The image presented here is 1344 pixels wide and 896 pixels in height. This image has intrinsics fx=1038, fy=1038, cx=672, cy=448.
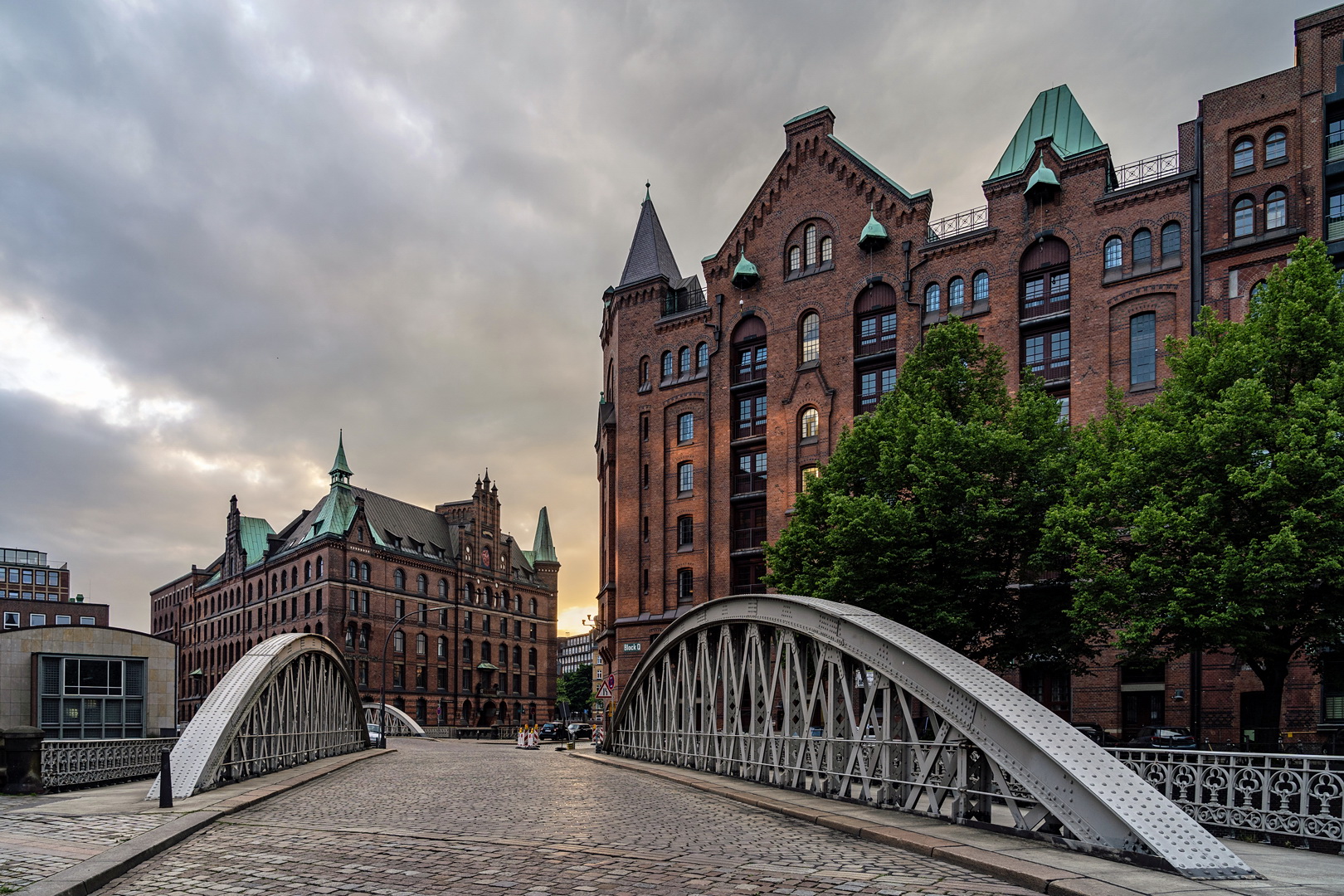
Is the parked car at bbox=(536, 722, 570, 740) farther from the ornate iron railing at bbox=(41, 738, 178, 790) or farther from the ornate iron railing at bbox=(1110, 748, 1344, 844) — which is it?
the ornate iron railing at bbox=(1110, 748, 1344, 844)

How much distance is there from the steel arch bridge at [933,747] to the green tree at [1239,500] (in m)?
6.19

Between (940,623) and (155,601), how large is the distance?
113720mm

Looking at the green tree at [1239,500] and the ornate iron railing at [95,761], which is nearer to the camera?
the ornate iron railing at [95,761]

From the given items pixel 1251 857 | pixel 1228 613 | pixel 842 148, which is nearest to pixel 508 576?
pixel 842 148

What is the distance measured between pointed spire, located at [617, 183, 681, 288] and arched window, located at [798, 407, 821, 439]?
436 inches

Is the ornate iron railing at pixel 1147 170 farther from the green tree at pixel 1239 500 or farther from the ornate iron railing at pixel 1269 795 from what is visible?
the ornate iron railing at pixel 1269 795

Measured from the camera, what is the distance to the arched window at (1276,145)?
3334 cm

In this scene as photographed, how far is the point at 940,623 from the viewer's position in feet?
74.5

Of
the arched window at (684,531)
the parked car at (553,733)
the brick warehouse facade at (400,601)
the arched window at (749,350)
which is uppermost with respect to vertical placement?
the arched window at (749,350)

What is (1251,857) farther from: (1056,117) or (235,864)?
(1056,117)

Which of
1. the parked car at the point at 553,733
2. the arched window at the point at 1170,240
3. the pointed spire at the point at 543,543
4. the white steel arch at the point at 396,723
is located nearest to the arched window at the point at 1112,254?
the arched window at the point at 1170,240

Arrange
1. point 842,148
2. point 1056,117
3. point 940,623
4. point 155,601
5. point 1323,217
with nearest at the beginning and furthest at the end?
point 940,623
point 1323,217
point 1056,117
point 842,148
point 155,601

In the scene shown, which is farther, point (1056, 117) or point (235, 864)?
point (1056, 117)

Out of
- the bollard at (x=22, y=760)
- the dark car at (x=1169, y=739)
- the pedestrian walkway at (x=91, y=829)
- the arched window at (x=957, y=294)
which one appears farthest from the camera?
the arched window at (x=957, y=294)
